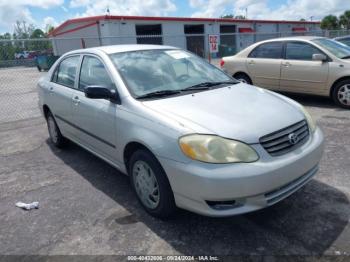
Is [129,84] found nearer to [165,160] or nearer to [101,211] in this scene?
[165,160]

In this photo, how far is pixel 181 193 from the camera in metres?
2.76

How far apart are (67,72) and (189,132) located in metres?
2.85

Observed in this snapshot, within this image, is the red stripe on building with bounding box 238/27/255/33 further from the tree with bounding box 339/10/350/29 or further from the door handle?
the door handle

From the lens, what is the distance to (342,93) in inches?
263

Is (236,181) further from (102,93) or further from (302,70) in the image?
(302,70)

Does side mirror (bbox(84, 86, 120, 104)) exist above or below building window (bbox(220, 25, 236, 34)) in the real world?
below

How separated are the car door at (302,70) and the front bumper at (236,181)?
4.68 meters

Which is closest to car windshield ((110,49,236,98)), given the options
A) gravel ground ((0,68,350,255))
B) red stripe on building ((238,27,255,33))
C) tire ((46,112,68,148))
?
gravel ground ((0,68,350,255))

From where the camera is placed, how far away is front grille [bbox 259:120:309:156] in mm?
2709

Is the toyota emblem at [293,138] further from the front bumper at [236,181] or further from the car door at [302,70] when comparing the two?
the car door at [302,70]

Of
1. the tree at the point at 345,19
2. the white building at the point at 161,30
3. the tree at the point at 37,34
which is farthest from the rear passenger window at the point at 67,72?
the tree at the point at 345,19

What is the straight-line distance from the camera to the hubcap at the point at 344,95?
6.61 meters

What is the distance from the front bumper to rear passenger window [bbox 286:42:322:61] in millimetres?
4950

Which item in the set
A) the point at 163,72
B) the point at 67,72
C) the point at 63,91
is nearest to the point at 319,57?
the point at 163,72
